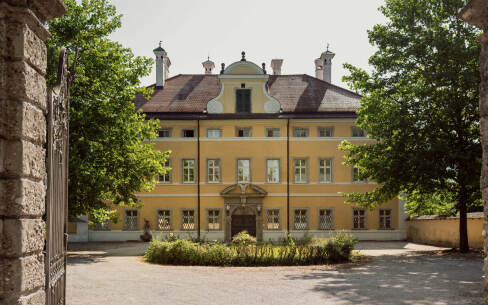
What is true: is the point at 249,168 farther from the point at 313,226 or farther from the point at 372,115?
the point at 372,115

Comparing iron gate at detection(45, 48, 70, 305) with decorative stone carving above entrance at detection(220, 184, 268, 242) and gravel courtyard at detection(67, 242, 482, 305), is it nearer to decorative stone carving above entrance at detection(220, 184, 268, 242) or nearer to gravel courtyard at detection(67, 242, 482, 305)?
gravel courtyard at detection(67, 242, 482, 305)

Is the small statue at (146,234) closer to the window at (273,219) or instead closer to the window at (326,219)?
the window at (273,219)

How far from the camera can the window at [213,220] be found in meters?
34.1

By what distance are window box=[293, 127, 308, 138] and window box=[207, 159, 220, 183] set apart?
16.5ft

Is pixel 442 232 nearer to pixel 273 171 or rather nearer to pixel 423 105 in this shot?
pixel 423 105

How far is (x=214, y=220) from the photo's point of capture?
3422 cm

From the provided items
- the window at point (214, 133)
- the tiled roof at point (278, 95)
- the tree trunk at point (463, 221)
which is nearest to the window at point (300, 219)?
the tiled roof at point (278, 95)

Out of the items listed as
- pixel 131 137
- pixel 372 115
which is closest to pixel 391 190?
pixel 372 115

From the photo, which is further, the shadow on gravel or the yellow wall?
the yellow wall

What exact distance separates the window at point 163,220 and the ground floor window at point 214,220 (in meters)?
2.50

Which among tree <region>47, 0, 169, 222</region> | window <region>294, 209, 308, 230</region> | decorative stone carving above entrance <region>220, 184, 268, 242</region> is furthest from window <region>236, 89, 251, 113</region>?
tree <region>47, 0, 169, 222</region>

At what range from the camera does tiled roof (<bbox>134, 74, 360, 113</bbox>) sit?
3513cm

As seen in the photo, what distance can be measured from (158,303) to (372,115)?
1481cm

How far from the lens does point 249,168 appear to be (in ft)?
113
